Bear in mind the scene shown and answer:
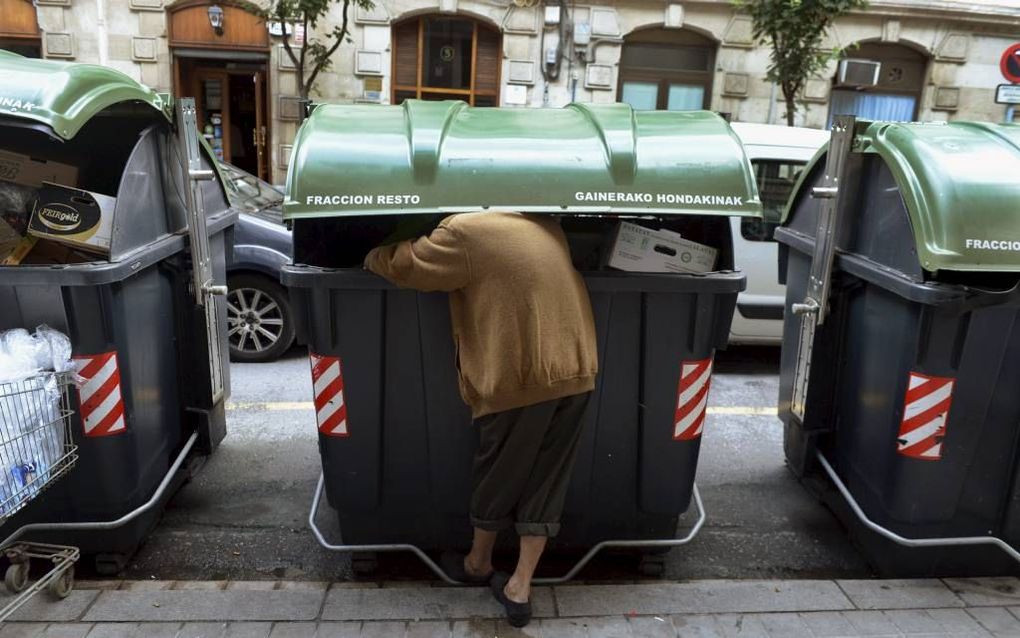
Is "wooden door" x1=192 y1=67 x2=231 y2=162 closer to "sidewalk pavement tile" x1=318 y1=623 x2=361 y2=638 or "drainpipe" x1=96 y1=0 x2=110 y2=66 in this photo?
"drainpipe" x1=96 y1=0 x2=110 y2=66

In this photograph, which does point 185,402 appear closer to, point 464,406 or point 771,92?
point 464,406

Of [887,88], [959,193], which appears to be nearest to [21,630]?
[959,193]

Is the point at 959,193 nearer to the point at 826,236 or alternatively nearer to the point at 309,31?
the point at 826,236

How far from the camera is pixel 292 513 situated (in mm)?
3723

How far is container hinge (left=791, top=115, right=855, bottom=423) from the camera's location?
324 cm

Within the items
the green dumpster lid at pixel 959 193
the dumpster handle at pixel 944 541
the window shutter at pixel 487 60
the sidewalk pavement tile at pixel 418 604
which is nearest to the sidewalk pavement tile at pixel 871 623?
the dumpster handle at pixel 944 541

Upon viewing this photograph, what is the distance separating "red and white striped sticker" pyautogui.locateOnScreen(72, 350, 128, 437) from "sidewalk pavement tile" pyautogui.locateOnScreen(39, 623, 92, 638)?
2.17 ft

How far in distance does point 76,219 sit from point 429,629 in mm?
1982

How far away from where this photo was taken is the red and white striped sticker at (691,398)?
2865 mm

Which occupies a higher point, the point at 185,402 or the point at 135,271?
the point at 135,271

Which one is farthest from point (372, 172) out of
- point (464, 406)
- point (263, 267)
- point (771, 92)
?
point (771, 92)

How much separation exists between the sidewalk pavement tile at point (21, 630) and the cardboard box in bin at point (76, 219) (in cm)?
135

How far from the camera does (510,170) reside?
2.65 meters

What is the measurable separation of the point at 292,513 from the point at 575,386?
1845mm
